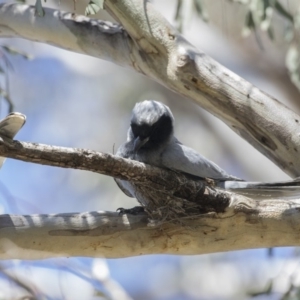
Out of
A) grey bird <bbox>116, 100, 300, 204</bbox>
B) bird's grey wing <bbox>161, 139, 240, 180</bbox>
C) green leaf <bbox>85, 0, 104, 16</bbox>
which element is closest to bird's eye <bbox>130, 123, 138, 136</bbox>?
grey bird <bbox>116, 100, 300, 204</bbox>

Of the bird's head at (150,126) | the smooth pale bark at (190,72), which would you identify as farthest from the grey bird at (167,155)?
the smooth pale bark at (190,72)

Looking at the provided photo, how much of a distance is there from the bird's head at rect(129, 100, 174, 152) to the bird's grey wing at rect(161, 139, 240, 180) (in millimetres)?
87

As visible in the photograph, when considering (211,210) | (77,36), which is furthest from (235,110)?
(77,36)

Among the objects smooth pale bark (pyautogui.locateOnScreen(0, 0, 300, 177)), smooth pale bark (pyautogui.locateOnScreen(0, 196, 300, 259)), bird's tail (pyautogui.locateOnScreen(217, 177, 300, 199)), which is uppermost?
smooth pale bark (pyautogui.locateOnScreen(0, 0, 300, 177))

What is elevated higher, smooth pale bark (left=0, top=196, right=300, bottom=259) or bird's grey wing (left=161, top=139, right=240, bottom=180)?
bird's grey wing (left=161, top=139, right=240, bottom=180)

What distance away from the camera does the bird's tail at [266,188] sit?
5.93 ft

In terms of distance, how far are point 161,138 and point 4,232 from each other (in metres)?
0.64

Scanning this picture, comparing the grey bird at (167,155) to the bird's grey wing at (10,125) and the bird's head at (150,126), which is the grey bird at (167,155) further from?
the bird's grey wing at (10,125)

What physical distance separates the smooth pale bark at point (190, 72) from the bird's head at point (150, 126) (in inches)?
4.2

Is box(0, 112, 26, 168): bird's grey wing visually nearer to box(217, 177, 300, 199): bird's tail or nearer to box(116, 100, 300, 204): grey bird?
box(116, 100, 300, 204): grey bird

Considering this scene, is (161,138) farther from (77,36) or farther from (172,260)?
(172,260)

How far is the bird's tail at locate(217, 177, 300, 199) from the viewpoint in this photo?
1.81 m

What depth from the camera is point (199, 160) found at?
6.45 ft

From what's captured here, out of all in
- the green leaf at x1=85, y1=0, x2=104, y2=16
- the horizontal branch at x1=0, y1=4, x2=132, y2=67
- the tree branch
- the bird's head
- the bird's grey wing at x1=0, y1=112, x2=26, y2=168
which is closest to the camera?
the bird's grey wing at x1=0, y1=112, x2=26, y2=168
